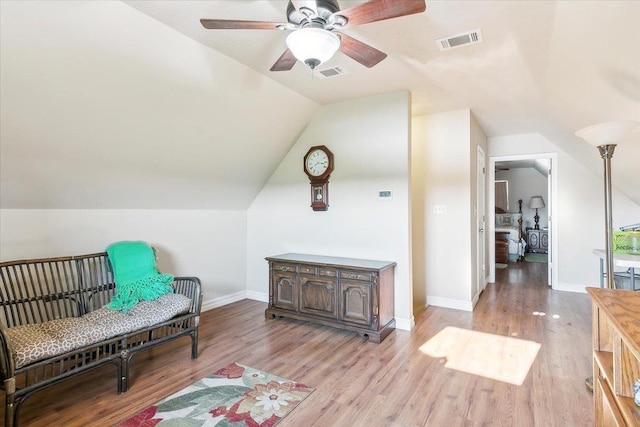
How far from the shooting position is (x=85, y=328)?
223 centimetres

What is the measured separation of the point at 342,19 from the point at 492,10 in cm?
107

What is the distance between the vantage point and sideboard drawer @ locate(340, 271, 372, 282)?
3.18m

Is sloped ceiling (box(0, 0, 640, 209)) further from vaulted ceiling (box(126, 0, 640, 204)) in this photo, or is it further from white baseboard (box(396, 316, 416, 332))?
white baseboard (box(396, 316, 416, 332))

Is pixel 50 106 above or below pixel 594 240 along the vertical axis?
above

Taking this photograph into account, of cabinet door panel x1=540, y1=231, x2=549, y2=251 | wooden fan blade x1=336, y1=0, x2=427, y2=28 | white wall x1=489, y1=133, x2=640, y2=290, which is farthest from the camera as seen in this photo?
cabinet door panel x1=540, y1=231, x2=549, y2=251

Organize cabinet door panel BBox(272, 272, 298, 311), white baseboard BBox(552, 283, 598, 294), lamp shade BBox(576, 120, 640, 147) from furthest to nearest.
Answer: white baseboard BBox(552, 283, 598, 294), cabinet door panel BBox(272, 272, 298, 311), lamp shade BBox(576, 120, 640, 147)

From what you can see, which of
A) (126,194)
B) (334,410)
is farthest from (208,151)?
(334,410)

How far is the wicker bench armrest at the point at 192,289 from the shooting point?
2859mm

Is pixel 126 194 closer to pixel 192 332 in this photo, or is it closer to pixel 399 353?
pixel 192 332

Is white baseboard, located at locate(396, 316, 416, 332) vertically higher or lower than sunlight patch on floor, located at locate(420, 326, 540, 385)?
higher

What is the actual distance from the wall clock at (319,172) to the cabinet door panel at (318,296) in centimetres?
93

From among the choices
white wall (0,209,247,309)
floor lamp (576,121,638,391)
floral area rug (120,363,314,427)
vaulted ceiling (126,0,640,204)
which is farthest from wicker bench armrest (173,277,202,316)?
floor lamp (576,121,638,391)

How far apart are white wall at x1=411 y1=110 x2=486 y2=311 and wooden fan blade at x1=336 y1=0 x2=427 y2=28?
2.89 meters

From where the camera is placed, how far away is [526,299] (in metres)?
4.50
